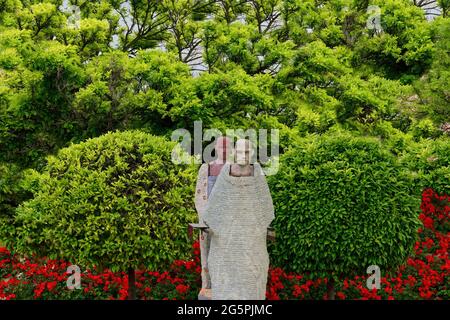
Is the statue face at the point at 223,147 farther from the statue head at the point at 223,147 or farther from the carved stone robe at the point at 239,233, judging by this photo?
the carved stone robe at the point at 239,233

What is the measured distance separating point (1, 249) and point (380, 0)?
10521mm

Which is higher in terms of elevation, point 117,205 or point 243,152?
point 243,152

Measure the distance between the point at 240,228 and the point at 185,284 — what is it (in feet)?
9.56

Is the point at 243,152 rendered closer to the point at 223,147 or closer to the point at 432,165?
the point at 223,147

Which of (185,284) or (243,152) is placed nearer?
(243,152)

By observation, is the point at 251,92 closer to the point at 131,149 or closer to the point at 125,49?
the point at 131,149

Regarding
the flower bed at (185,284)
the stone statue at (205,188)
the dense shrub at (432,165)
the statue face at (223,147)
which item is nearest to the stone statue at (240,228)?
the statue face at (223,147)

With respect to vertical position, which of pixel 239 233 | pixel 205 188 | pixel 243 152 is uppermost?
pixel 243 152

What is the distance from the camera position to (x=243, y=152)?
4953 millimetres

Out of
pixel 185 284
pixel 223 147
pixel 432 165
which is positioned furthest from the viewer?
pixel 432 165

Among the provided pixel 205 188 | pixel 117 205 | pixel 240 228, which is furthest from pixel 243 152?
pixel 117 205

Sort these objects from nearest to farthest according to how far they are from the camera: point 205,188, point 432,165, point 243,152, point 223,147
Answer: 1. point 243,152
2. point 223,147
3. point 205,188
4. point 432,165

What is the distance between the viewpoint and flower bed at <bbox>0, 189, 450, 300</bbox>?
7.35 metres

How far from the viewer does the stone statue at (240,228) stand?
5.03m
